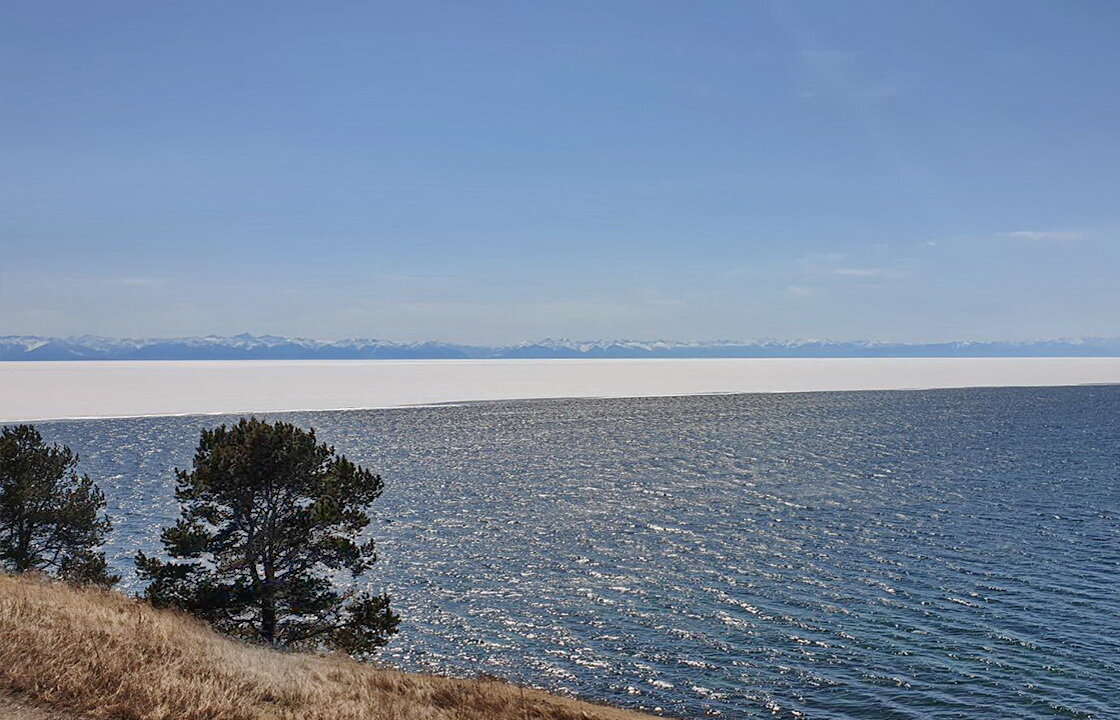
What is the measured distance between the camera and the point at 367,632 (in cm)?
2588

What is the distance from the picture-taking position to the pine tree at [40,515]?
92.3 ft

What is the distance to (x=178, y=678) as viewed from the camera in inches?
639

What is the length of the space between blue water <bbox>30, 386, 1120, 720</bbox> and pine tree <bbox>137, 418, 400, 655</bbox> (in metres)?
5.32

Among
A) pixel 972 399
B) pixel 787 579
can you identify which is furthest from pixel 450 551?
pixel 972 399

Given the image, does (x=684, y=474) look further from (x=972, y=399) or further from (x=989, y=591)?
(x=972, y=399)

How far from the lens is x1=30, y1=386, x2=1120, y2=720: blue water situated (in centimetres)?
2748

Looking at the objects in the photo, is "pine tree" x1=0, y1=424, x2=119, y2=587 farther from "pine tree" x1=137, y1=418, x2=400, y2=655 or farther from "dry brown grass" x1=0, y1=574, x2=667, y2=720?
"dry brown grass" x1=0, y1=574, x2=667, y2=720

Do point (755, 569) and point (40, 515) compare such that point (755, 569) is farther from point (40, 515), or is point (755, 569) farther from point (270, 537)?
point (40, 515)

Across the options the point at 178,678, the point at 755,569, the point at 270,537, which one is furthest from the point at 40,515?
the point at 755,569

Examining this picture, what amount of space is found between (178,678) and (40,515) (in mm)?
17115

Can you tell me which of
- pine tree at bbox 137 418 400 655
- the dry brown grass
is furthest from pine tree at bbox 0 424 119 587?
the dry brown grass

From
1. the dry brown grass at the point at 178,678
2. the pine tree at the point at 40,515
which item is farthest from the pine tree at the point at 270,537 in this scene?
the pine tree at the point at 40,515

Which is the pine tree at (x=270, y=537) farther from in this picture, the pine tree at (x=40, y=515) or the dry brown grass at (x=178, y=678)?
the pine tree at (x=40, y=515)

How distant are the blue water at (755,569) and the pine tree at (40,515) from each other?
10.3 metres
